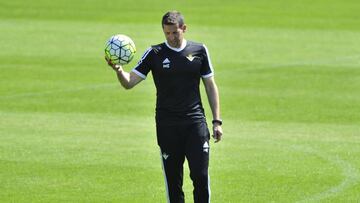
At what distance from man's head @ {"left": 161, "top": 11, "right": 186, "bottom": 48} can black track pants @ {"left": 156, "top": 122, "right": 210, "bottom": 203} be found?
0.99 meters

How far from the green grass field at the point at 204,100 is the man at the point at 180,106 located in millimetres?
1885

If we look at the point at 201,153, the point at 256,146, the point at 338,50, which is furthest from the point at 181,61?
the point at 338,50

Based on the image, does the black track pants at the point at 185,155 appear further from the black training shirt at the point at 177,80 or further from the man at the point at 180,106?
the black training shirt at the point at 177,80

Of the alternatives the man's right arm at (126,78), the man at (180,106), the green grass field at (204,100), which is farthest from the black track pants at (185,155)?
the green grass field at (204,100)

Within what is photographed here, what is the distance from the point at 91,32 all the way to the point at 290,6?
828 centimetres

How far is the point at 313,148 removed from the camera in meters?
16.0

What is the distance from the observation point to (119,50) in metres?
11.1

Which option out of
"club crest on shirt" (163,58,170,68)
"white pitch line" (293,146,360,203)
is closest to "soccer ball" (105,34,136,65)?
"club crest on shirt" (163,58,170,68)

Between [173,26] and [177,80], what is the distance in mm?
632

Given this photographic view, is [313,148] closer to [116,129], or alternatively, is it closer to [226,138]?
[226,138]

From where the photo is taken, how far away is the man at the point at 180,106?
1095 cm

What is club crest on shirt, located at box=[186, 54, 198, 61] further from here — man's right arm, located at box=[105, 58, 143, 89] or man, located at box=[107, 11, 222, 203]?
man's right arm, located at box=[105, 58, 143, 89]

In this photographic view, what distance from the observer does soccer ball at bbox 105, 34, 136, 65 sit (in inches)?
435

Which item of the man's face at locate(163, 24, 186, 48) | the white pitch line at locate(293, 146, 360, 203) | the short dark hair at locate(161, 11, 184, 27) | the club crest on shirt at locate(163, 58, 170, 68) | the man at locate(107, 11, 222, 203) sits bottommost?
the white pitch line at locate(293, 146, 360, 203)
